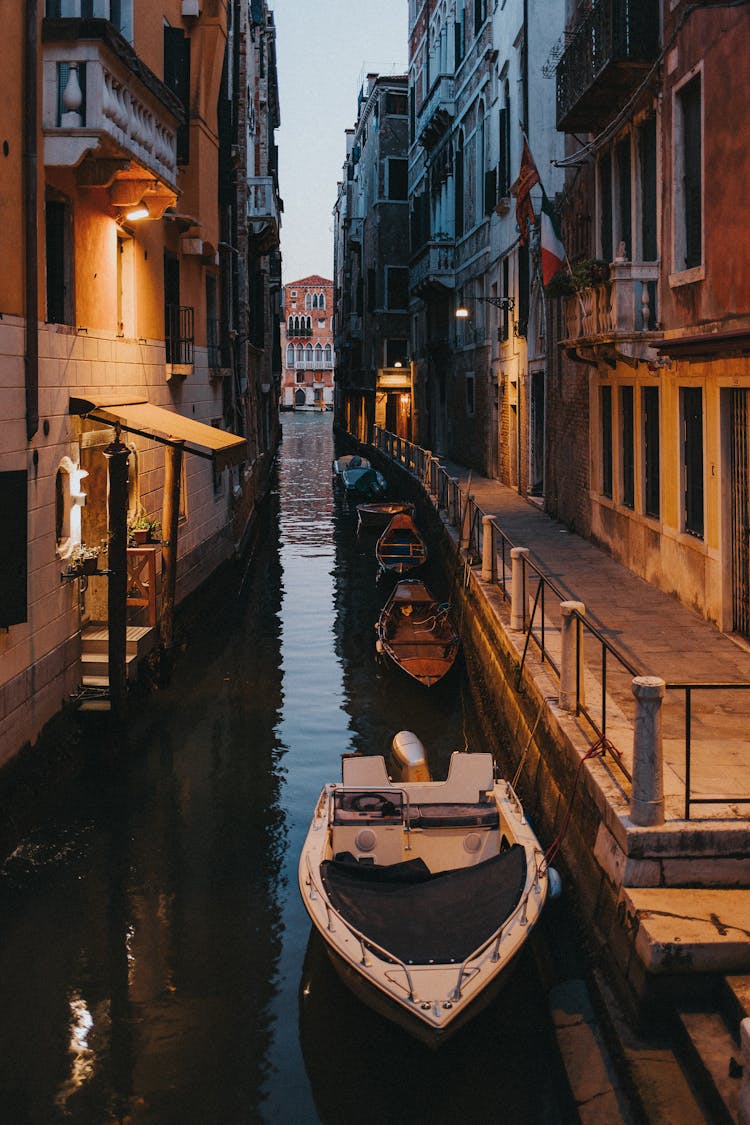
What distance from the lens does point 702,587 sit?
37.5 feet

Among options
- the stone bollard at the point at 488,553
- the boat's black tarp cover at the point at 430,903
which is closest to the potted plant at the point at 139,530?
the stone bollard at the point at 488,553

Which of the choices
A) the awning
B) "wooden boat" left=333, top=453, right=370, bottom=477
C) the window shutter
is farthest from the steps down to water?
"wooden boat" left=333, top=453, right=370, bottom=477

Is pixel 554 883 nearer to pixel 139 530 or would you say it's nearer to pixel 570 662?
pixel 570 662

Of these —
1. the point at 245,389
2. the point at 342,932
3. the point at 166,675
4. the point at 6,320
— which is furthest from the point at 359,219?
the point at 342,932

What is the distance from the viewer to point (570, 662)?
8.48 metres

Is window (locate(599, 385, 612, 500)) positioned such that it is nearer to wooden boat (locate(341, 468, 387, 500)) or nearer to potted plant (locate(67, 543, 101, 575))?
potted plant (locate(67, 543, 101, 575))

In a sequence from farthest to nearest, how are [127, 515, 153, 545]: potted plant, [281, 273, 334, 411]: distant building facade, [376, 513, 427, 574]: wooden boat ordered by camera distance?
[281, 273, 334, 411]: distant building facade → [376, 513, 427, 574]: wooden boat → [127, 515, 153, 545]: potted plant

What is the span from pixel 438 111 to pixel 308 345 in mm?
90522

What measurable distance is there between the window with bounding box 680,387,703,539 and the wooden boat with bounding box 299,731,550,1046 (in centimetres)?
431

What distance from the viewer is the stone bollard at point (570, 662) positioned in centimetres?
823

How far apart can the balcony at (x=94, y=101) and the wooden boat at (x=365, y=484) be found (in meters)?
23.2

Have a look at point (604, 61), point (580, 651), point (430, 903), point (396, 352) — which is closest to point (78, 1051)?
point (430, 903)

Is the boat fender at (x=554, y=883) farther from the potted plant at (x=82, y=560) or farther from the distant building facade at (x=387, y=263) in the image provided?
the distant building facade at (x=387, y=263)

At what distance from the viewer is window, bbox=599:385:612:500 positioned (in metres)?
15.9
